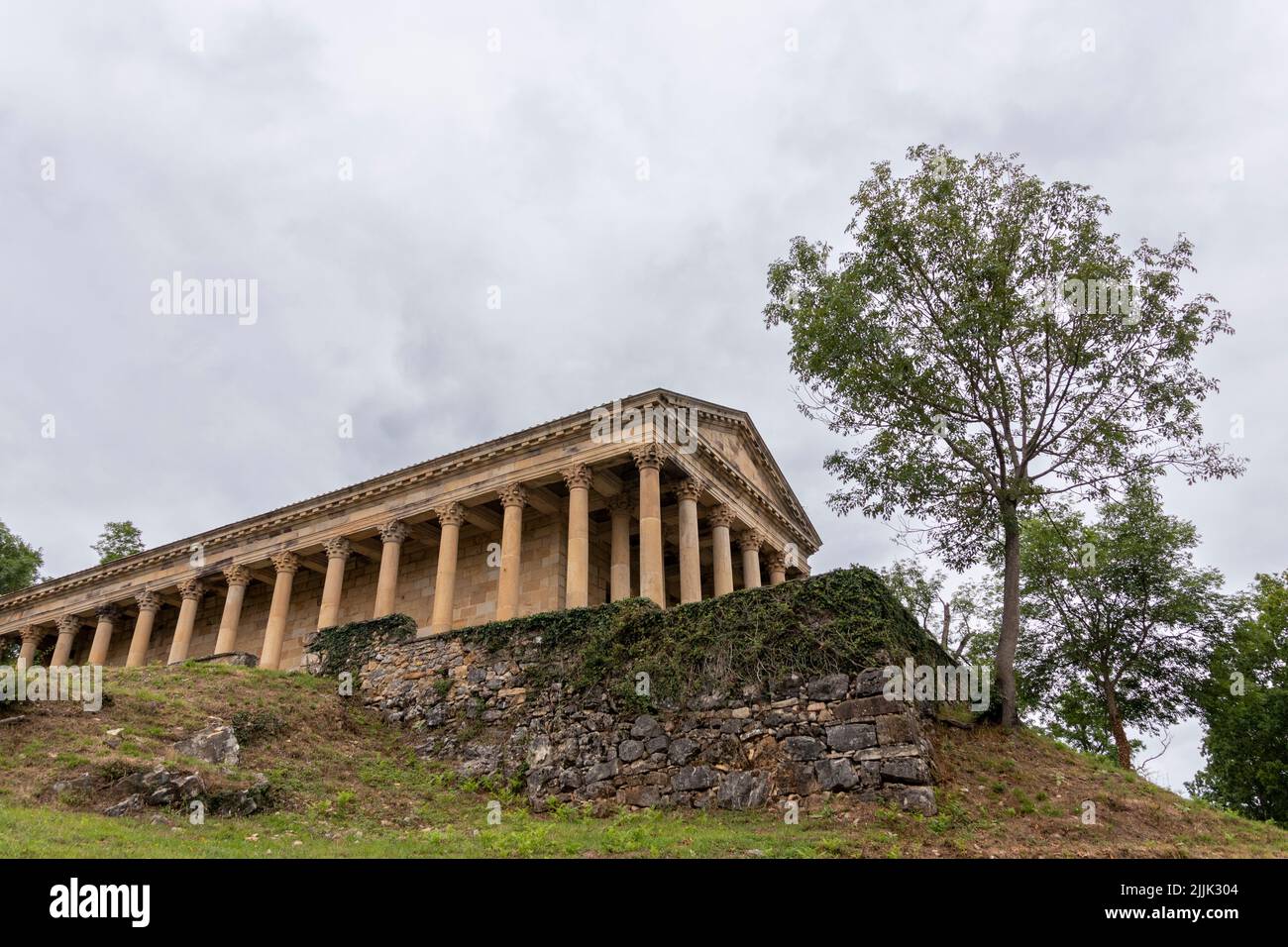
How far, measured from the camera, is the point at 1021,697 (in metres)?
30.0

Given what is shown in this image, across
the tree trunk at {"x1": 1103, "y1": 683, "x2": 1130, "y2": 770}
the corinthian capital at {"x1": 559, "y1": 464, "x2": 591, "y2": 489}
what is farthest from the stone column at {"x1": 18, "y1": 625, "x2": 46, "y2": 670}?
the tree trunk at {"x1": 1103, "y1": 683, "x2": 1130, "y2": 770}

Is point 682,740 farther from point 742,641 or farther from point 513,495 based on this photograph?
point 513,495

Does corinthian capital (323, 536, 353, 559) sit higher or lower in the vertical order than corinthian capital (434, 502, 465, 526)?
lower

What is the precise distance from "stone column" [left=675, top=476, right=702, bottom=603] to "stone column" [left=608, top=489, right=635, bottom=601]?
2198 millimetres

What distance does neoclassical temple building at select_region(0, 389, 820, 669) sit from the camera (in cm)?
2695

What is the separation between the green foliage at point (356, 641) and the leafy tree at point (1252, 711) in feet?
81.5

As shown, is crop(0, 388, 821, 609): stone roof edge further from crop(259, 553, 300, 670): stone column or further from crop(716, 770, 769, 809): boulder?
crop(716, 770, 769, 809): boulder

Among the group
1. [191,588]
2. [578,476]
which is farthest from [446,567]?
[191,588]

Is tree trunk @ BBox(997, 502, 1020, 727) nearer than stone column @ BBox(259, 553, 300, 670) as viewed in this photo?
Yes

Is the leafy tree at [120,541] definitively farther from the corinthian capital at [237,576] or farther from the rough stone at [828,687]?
the rough stone at [828,687]

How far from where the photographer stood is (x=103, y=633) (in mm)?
39594

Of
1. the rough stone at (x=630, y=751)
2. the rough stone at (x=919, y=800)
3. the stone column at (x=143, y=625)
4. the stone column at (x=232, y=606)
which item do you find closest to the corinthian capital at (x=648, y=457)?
the rough stone at (x=630, y=751)

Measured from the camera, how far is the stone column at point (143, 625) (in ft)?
121
